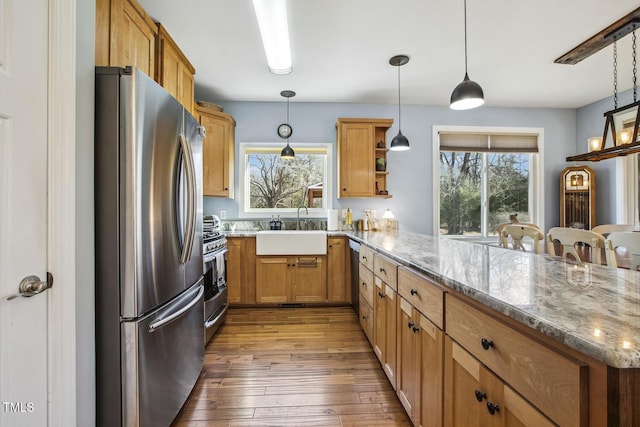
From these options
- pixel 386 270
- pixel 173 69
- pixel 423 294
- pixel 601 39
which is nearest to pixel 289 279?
pixel 386 270

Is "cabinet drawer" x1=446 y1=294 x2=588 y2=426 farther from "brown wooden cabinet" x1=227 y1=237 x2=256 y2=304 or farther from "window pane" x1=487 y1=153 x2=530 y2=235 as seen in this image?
"window pane" x1=487 y1=153 x2=530 y2=235

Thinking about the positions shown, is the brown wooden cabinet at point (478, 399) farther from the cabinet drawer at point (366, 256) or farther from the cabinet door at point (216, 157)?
the cabinet door at point (216, 157)

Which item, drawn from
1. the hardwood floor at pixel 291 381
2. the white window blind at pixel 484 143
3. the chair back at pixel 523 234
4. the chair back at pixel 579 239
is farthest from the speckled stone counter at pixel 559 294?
the white window blind at pixel 484 143

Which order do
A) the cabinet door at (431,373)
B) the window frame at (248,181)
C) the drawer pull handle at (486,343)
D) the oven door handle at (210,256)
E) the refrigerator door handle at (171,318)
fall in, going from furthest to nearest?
the window frame at (248,181)
the oven door handle at (210,256)
the refrigerator door handle at (171,318)
the cabinet door at (431,373)
the drawer pull handle at (486,343)

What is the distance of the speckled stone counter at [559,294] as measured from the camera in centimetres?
56

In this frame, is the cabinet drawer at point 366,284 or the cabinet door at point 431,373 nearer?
the cabinet door at point 431,373

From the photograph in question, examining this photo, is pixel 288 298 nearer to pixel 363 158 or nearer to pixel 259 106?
pixel 363 158

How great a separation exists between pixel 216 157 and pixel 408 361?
3.06 metres

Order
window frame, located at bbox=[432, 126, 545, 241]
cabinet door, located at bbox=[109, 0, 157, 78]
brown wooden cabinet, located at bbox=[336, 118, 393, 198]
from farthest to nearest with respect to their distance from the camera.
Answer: window frame, located at bbox=[432, 126, 545, 241], brown wooden cabinet, located at bbox=[336, 118, 393, 198], cabinet door, located at bbox=[109, 0, 157, 78]

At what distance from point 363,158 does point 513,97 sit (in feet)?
7.09

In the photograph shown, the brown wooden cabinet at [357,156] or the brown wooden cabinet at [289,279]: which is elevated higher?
the brown wooden cabinet at [357,156]

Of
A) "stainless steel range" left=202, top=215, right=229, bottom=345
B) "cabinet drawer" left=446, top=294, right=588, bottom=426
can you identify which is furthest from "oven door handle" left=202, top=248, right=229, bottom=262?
"cabinet drawer" left=446, top=294, right=588, bottom=426

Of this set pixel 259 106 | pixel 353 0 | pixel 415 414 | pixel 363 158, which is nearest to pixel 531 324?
pixel 415 414

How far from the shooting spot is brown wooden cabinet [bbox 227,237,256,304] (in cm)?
334
